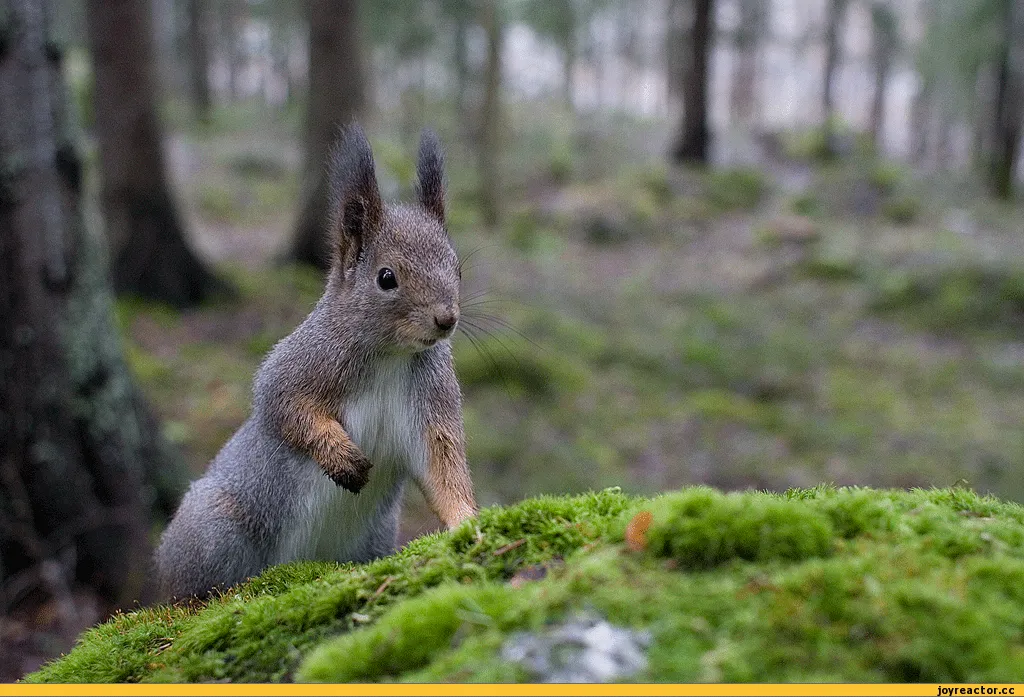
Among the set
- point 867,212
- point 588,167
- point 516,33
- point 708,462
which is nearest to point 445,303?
point 708,462

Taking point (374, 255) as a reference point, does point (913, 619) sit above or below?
below

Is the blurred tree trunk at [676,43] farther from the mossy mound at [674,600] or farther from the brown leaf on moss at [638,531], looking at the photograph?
the brown leaf on moss at [638,531]

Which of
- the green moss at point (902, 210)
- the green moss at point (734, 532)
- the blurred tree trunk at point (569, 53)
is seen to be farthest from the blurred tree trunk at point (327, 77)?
the blurred tree trunk at point (569, 53)

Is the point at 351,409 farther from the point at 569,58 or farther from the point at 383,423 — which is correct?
the point at 569,58

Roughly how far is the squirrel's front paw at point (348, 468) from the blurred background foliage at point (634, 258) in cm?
127

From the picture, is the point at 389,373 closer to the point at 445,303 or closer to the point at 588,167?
the point at 445,303

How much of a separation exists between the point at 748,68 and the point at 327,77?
41.5m

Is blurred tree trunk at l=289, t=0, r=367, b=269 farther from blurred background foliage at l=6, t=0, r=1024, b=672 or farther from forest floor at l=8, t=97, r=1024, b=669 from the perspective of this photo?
forest floor at l=8, t=97, r=1024, b=669

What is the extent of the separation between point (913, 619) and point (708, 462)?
8.43 meters

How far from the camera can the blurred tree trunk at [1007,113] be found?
21234 millimetres

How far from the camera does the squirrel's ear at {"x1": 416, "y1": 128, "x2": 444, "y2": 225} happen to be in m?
3.65

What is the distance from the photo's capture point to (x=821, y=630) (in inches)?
72.1

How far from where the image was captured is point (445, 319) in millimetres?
3205

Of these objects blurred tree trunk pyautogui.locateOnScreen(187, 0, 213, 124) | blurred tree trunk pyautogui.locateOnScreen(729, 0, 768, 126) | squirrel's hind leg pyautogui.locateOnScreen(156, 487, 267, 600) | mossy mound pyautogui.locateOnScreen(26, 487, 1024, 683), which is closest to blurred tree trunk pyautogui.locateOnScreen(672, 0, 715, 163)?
blurred tree trunk pyautogui.locateOnScreen(729, 0, 768, 126)
